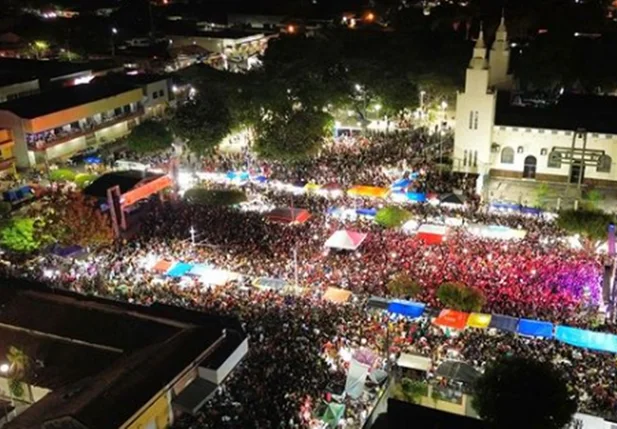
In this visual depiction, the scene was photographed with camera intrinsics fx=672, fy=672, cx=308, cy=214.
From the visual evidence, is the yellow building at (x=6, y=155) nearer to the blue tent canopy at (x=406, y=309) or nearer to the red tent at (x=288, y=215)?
the red tent at (x=288, y=215)

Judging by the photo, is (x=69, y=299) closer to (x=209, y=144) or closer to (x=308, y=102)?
(x=209, y=144)

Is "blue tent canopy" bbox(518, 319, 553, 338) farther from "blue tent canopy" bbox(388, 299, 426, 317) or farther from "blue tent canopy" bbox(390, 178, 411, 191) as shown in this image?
"blue tent canopy" bbox(390, 178, 411, 191)

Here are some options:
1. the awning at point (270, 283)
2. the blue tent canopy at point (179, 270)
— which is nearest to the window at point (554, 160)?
the awning at point (270, 283)

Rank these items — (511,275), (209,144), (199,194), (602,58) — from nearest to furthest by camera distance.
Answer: (511,275) → (199,194) → (209,144) → (602,58)

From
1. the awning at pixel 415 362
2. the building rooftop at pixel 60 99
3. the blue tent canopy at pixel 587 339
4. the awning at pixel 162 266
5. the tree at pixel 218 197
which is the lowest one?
the awning at pixel 415 362

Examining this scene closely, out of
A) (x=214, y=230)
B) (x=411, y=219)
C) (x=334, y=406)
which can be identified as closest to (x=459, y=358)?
(x=334, y=406)

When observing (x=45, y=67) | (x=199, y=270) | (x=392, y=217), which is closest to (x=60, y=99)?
(x=45, y=67)
